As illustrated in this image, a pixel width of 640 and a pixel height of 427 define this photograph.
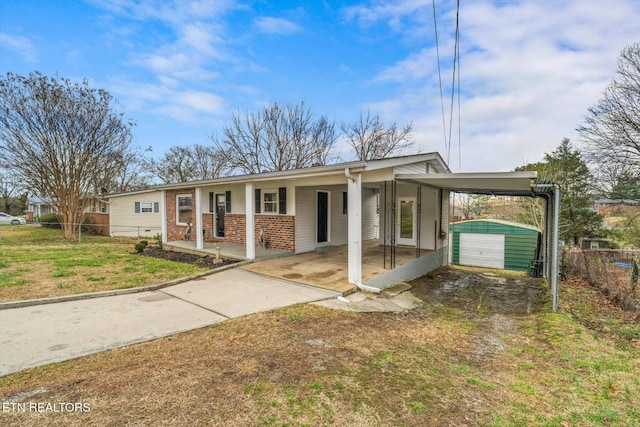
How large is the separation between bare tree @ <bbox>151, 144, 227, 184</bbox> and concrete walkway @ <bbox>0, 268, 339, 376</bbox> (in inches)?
940

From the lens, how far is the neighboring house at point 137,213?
68.0 feet

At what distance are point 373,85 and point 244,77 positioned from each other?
656cm

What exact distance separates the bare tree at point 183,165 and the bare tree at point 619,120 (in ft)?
87.5

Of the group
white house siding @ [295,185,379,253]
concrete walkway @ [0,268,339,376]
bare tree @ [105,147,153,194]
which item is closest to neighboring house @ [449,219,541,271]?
white house siding @ [295,185,379,253]

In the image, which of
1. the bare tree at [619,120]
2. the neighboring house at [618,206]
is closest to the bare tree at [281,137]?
the bare tree at [619,120]

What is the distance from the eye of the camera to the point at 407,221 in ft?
37.3

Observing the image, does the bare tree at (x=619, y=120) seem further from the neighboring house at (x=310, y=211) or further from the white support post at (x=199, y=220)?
the white support post at (x=199, y=220)

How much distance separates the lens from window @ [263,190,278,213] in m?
10.5

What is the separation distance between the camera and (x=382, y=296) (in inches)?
253

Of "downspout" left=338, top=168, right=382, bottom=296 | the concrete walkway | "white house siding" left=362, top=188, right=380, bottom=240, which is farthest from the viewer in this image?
"white house siding" left=362, top=188, right=380, bottom=240

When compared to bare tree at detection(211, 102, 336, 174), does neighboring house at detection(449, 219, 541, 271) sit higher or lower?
lower

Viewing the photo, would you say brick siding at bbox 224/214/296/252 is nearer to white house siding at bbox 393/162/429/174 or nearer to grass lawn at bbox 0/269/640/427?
white house siding at bbox 393/162/429/174

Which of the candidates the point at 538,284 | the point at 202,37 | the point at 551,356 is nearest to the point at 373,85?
the point at 202,37

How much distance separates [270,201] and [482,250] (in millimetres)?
10713
